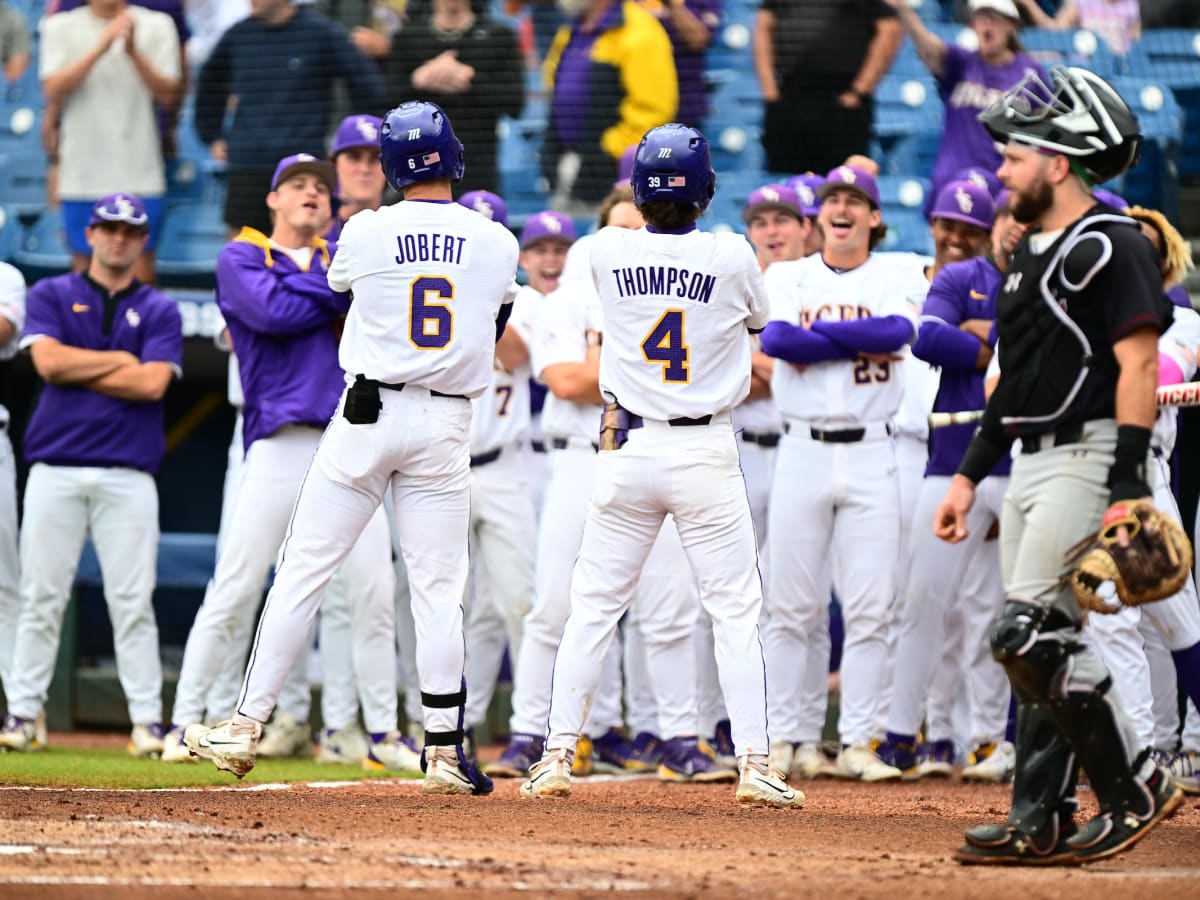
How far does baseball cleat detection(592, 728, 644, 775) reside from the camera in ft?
25.3

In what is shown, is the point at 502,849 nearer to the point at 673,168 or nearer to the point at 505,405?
the point at 673,168

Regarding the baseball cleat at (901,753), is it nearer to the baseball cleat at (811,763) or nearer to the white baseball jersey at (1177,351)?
the baseball cleat at (811,763)

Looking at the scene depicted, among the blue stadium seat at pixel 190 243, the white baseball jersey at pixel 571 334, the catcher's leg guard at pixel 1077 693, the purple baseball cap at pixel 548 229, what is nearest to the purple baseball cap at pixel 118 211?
the purple baseball cap at pixel 548 229

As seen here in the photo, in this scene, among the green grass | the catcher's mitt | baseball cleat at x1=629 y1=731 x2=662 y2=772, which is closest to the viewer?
the catcher's mitt

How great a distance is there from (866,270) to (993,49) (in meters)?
3.51

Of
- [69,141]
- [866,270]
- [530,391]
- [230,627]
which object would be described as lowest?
[230,627]

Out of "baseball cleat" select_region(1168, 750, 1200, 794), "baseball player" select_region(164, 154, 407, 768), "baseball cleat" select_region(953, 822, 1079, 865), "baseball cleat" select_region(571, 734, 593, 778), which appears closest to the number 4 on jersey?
"baseball player" select_region(164, 154, 407, 768)

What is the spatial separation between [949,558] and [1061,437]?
3.04m

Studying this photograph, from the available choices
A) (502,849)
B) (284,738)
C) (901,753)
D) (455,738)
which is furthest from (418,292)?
(284,738)

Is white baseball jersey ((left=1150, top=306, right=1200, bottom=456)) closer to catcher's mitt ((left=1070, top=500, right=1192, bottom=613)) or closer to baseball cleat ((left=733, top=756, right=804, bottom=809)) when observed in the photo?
baseball cleat ((left=733, top=756, right=804, bottom=809))

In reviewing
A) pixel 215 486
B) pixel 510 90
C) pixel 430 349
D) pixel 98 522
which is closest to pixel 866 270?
pixel 430 349

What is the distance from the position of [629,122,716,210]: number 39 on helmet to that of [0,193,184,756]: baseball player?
312 cm

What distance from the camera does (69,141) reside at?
11609 millimetres

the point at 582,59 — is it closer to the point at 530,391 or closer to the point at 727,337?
the point at 530,391
